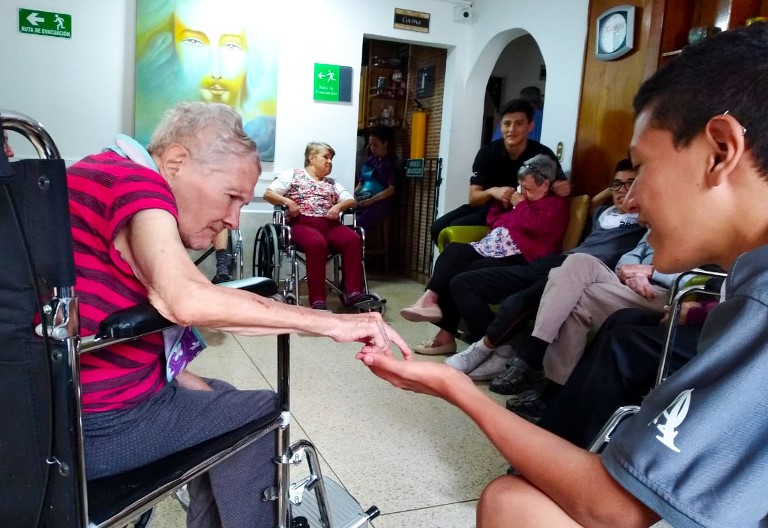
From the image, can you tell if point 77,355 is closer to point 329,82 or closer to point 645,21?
point 645,21

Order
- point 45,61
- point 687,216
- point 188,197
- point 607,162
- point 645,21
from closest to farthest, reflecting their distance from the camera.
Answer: point 687,216 → point 188,197 → point 645,21 → point 607,162 → point 45,61

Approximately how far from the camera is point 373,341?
3.77 feet

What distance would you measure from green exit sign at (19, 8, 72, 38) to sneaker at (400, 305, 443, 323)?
118 inches

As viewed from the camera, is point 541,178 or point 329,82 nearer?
point 541,178

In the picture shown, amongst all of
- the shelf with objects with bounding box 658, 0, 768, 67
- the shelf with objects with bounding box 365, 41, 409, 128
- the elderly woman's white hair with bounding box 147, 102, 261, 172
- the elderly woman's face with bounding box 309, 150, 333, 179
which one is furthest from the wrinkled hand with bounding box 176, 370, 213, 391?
the shelf with objects with bounding box 365, 41, 409, 128

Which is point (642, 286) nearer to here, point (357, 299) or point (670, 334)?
point (670, 334)

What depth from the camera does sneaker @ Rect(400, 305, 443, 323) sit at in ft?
10.0

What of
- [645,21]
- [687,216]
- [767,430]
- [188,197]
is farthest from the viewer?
[645,21]

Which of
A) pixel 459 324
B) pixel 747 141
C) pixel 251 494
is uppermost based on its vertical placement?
pixel 747 141

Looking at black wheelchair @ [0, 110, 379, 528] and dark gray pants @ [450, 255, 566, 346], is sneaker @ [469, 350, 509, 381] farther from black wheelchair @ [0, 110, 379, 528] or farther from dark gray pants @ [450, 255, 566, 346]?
black wheelchair @ [0, 110, 379, 528]

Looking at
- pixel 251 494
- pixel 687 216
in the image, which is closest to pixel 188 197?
pixel 251 494

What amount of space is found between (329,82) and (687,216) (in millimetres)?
4171

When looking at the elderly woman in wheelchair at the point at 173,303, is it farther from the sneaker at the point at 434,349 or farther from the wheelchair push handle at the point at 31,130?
the sneaker at the point at 434,349

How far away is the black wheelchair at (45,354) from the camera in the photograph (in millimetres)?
696
